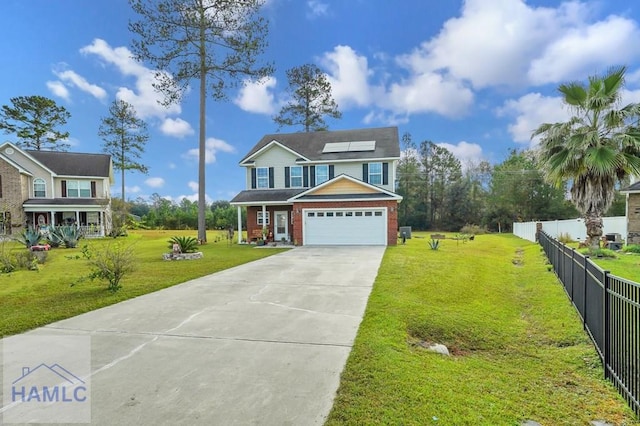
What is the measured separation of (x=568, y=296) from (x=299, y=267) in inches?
297

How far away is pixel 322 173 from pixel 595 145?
46.2 ft

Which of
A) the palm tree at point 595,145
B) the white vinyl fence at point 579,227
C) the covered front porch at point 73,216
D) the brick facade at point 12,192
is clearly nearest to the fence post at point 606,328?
the palm tree at point 595,145

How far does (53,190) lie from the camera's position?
1091 inches

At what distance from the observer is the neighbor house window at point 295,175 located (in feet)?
Result: 74.1

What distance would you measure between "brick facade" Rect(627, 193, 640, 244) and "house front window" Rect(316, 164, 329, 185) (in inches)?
678

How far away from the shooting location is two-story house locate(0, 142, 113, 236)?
1014 inches

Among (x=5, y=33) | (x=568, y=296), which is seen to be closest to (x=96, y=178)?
(x=5, y=33)

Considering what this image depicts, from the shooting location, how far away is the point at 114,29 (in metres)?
21.0

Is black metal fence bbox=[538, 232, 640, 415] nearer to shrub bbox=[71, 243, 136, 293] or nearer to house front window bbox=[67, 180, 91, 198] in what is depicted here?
shrub bbox=[71, 243, 136, 293]

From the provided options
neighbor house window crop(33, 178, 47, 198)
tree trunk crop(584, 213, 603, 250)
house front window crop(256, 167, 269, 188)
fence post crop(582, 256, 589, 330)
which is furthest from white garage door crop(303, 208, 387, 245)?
neighbor house window crop(33, 178, 47, 198)

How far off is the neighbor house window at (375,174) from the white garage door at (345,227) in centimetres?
348

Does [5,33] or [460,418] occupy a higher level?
[5,33]

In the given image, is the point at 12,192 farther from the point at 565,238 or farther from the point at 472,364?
the point at 565,238

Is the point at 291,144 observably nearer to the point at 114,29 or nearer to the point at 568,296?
the point at 114,29
